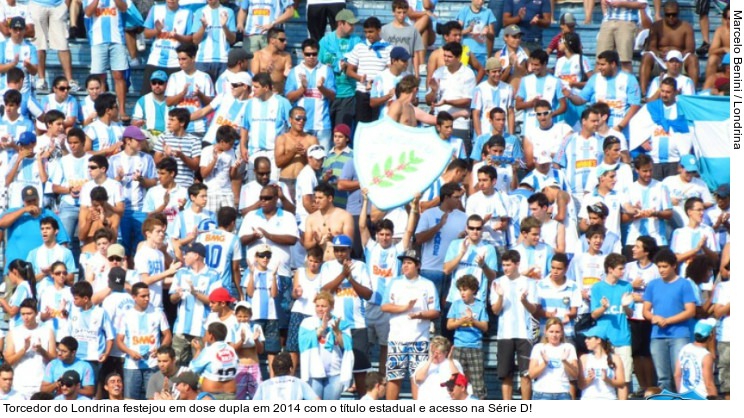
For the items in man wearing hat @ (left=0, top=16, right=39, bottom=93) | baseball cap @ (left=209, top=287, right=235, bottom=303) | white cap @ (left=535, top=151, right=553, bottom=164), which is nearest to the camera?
baseball cap @ (left=209, top=287, right=235, bottom=303)

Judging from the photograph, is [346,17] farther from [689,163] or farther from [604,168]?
[689,163]

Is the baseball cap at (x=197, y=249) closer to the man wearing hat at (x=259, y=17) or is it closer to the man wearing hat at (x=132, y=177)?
the man wearing hat at (x=132, y=177)

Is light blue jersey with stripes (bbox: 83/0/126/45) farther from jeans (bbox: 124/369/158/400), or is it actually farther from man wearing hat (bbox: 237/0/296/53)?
jeans (bbox: 124/369/158/400)

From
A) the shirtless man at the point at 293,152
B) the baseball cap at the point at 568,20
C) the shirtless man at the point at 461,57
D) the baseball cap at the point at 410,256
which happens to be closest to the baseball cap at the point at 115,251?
the shirtless man at the point at 293,152

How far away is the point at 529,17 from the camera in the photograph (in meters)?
23.2

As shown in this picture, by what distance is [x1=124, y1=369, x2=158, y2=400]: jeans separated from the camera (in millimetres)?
18875

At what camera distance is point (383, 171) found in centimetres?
1995

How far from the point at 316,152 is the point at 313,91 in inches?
65.1

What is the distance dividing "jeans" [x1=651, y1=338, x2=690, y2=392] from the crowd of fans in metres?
0.02

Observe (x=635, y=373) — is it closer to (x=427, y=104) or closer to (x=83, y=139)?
(x=427, y=104)

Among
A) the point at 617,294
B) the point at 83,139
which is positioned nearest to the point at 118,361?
the point at 83,139

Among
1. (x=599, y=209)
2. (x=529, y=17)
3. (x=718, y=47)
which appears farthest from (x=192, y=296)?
(x=718, y=47)

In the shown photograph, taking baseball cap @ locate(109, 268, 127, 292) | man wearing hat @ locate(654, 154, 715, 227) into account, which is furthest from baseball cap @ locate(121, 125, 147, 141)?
man wearing hat @ locate(654, 154, 715, 227)

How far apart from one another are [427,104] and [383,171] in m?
2.73
